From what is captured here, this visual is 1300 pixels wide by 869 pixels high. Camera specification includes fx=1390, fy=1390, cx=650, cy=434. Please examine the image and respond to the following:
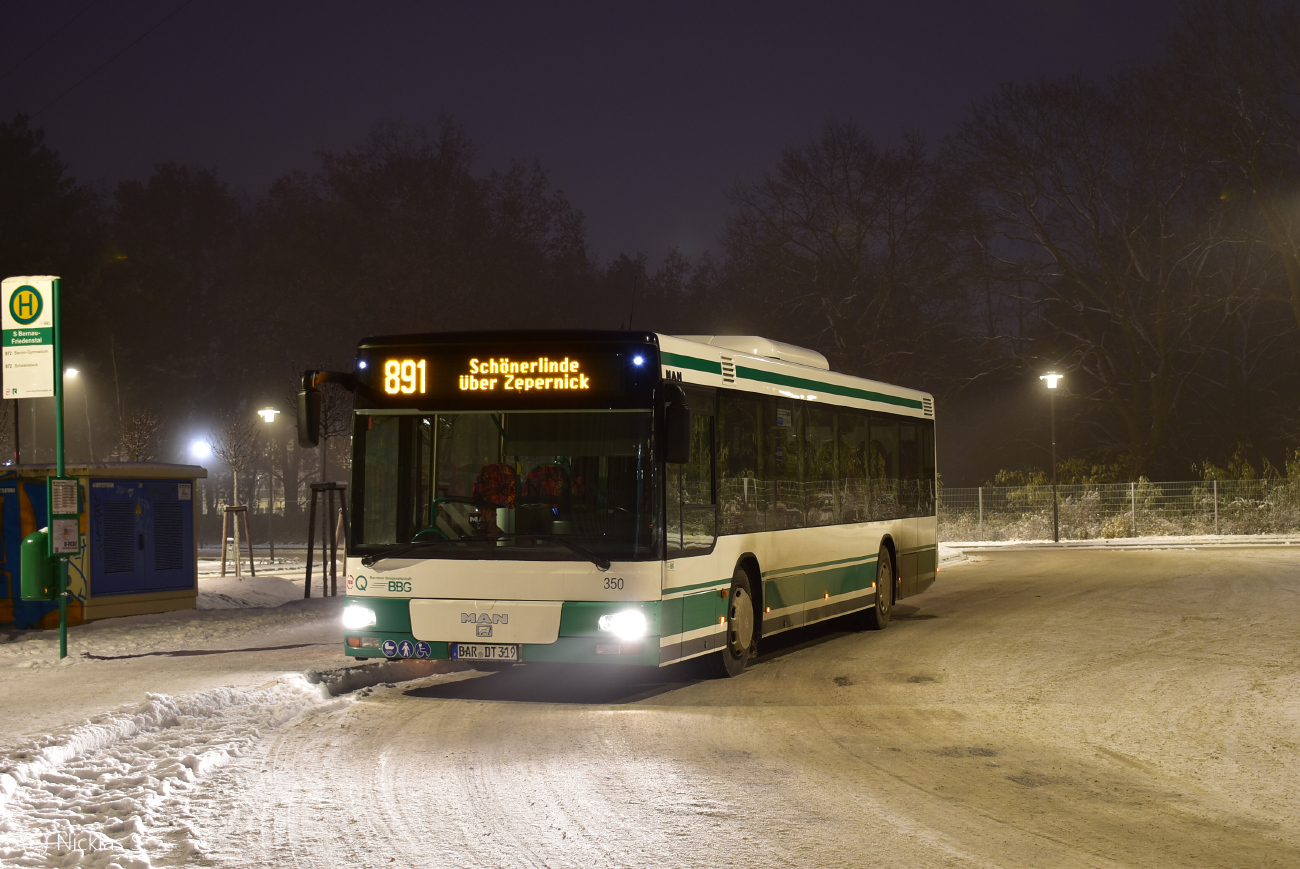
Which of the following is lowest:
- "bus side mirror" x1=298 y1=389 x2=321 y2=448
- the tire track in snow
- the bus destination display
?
the tire track in snow

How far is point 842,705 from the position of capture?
11.1 meters

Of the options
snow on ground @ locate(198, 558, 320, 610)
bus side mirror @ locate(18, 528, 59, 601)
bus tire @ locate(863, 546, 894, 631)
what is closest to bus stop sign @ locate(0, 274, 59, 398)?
bus side mirror @ locate(18, 528, 59, 601)

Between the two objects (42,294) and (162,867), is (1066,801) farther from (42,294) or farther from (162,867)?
(42,294)

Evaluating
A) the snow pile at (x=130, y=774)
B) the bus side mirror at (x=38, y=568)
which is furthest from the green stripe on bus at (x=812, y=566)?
the bus side mirror at (x=38, y=568)

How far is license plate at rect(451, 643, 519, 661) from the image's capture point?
10953mm

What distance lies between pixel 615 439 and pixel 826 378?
4.83 metres

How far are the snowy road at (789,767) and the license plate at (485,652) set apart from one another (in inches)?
16.0

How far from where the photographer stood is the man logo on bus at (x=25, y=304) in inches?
527

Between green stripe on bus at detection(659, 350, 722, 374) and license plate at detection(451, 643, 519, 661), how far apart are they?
2603 mm

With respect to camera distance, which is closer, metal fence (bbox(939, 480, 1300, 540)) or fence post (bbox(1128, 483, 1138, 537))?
metal fence (bbox(939, 480, 1300, 540))

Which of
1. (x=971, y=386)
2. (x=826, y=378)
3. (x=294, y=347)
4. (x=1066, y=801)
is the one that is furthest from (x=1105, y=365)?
(x=1066, y=801)

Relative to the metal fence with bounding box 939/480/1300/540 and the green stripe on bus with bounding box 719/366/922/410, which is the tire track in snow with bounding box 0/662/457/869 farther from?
the metal fence with bounding box 939/480/1300/540

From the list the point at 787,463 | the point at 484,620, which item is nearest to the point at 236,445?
the point at 787,463

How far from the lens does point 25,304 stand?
13.4m
